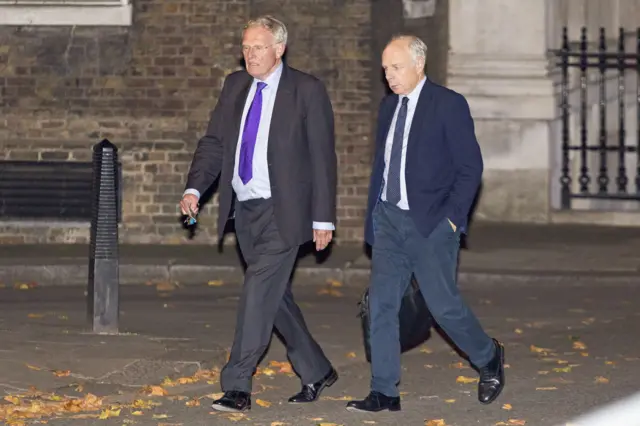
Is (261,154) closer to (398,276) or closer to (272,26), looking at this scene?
(272,26)

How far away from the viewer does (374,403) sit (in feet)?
25.5

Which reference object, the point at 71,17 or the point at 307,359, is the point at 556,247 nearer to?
the point at 71,17

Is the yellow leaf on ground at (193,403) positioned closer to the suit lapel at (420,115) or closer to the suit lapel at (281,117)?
the suit lapel at (281,117)

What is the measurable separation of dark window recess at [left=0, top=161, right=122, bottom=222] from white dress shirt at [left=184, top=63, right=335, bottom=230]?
813 centimetres

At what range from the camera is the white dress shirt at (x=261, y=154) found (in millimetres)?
7734

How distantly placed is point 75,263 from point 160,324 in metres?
3.01

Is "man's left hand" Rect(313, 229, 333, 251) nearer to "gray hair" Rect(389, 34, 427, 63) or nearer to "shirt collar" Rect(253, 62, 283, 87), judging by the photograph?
"shirt collar" Rect(253, 62, 283, 87)

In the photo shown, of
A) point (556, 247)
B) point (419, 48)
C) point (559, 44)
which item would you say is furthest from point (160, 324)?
point (559, 44)

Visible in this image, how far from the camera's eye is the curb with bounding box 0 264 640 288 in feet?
44.1

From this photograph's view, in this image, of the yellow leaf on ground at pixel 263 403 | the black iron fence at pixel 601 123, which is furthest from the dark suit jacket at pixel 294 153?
the black iron fence at pixel 601 123

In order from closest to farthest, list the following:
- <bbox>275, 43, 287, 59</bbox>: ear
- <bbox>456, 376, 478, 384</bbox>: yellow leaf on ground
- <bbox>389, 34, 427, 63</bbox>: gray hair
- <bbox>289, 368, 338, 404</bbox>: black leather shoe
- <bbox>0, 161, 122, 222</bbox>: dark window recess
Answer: <bbox>389, 34, 427, 63</bbox>: gray hair, <bbox>275, 43, 287, 59</bbox>: ear, <bbox>289, 368, 338, 404</bbox>: black leather shoe, <bbox>456, 376, 478, 384</bbox>: yellow leaf on ground, <bbox>0, 161, 122, 222</bbox>: dark window recess

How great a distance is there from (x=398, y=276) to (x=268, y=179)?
77cm

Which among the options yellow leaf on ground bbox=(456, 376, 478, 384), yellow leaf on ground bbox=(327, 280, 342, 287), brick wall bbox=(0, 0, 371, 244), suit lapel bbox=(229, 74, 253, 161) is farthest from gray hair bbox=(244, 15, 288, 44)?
brick wall bbox=(0, 0, 371, 244)

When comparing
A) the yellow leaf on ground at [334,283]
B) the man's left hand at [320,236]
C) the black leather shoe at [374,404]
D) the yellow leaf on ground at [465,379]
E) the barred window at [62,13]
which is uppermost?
the barred window at [62,13]
